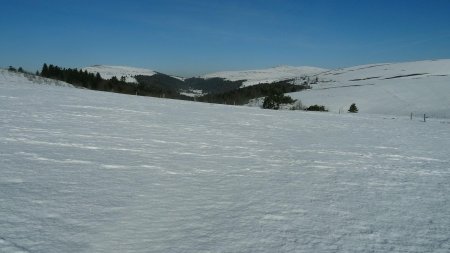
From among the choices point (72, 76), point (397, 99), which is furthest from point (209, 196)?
point (72, 76)

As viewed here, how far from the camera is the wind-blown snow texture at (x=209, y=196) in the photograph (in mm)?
4980

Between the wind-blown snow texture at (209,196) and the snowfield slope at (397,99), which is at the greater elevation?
the snowfield slope at (397,99)

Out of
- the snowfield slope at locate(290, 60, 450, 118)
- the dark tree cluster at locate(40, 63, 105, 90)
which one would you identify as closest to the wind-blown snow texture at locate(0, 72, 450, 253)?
the snowfield slope at locate(290, 60, 450, 118)

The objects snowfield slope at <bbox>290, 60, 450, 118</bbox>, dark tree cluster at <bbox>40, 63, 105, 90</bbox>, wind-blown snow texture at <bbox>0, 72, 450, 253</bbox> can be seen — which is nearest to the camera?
wind-blown snow texture at <bbox>0, 72, 450, 253</bbox>

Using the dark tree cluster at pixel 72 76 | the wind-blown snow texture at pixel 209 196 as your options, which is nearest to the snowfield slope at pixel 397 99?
the dark tree cluster at pixel 72 76

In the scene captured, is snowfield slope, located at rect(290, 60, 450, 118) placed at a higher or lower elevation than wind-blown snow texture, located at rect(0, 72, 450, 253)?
higher

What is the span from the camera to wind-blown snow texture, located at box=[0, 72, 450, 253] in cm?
498

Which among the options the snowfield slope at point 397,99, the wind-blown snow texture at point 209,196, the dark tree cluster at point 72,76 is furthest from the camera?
the dark tree cluster at point 72,76

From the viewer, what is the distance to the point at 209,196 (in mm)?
7078

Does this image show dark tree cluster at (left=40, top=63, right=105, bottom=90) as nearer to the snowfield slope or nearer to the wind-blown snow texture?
the snowfield slope

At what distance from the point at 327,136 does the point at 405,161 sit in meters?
6.55

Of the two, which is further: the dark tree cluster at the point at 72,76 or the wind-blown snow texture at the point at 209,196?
the dark tree cluster at the point at 72,76

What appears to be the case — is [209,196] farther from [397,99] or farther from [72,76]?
[72,76]

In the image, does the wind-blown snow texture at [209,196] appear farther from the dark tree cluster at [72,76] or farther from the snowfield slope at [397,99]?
the dark tree cluster at [72,76]
